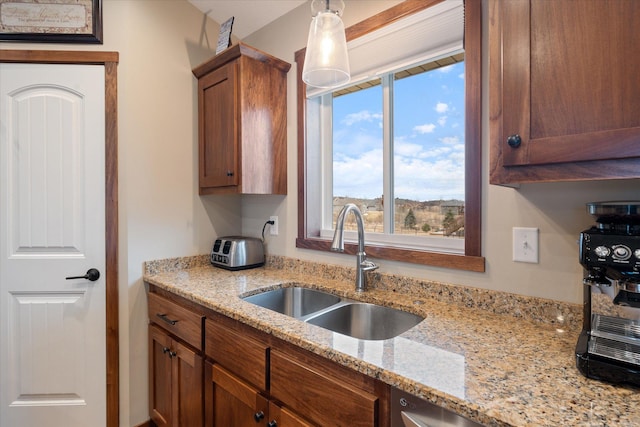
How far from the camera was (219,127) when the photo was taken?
77.7 inches

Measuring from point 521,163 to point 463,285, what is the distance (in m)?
0.61

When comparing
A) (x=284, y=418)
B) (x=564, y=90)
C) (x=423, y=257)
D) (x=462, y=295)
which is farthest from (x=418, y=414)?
(x=564, y=90)

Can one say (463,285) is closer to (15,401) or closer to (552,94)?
(552,94)

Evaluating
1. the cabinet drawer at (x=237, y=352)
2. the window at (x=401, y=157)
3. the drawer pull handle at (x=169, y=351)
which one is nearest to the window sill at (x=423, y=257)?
the window at (x=401, y=157)

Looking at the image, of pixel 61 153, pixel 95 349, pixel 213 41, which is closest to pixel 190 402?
pixel 95 349

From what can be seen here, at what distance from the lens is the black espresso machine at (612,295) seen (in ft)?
2.43

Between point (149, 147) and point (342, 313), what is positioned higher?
point (149, 147)

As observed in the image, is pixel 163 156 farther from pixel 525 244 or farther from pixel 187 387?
pixel 525 244

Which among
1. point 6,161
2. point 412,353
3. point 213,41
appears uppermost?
point 213,41

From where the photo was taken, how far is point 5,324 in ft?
5.87

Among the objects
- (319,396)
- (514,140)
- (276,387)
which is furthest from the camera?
(276,387)

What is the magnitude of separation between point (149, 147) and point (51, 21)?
795mm

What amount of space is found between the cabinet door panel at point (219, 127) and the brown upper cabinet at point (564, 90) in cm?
134

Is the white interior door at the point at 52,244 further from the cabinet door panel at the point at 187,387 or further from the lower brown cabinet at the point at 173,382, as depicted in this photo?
the cabinet door panel at the point at 187,387
